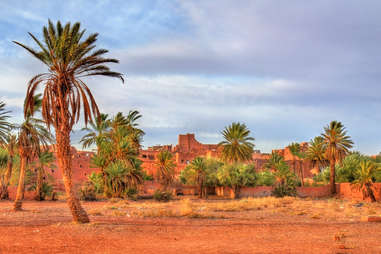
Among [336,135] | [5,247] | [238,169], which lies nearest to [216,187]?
[238,169]

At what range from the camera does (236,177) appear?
49312 mm

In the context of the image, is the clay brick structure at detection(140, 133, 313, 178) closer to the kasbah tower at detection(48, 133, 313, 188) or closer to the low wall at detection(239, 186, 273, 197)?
the kasbah tower at detection(48, 133, 313, 188)

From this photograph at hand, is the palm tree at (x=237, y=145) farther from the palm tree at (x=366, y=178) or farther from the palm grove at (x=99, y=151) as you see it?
the palm tree at (x=366, y=178)

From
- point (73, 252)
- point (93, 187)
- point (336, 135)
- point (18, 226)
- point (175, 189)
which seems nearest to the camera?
point (73, 252)

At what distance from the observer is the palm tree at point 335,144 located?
48219 mm

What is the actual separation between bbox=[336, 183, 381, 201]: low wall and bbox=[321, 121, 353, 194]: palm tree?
3.19 ft

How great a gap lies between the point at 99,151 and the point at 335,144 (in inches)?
1153

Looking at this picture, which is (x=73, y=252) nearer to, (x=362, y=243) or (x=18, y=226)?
(x=18, y=226)

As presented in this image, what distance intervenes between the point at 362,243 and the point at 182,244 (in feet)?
18.9

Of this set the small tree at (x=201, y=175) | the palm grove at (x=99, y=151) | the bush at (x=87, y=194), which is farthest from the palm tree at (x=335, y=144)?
the bush at (x=87, y=194)

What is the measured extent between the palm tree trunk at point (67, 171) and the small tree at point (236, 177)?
34282 millimetres

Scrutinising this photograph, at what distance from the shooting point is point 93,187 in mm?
40562

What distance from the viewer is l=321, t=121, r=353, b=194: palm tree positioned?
48219 millimetres

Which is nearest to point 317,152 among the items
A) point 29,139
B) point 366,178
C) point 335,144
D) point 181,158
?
point 335,144
